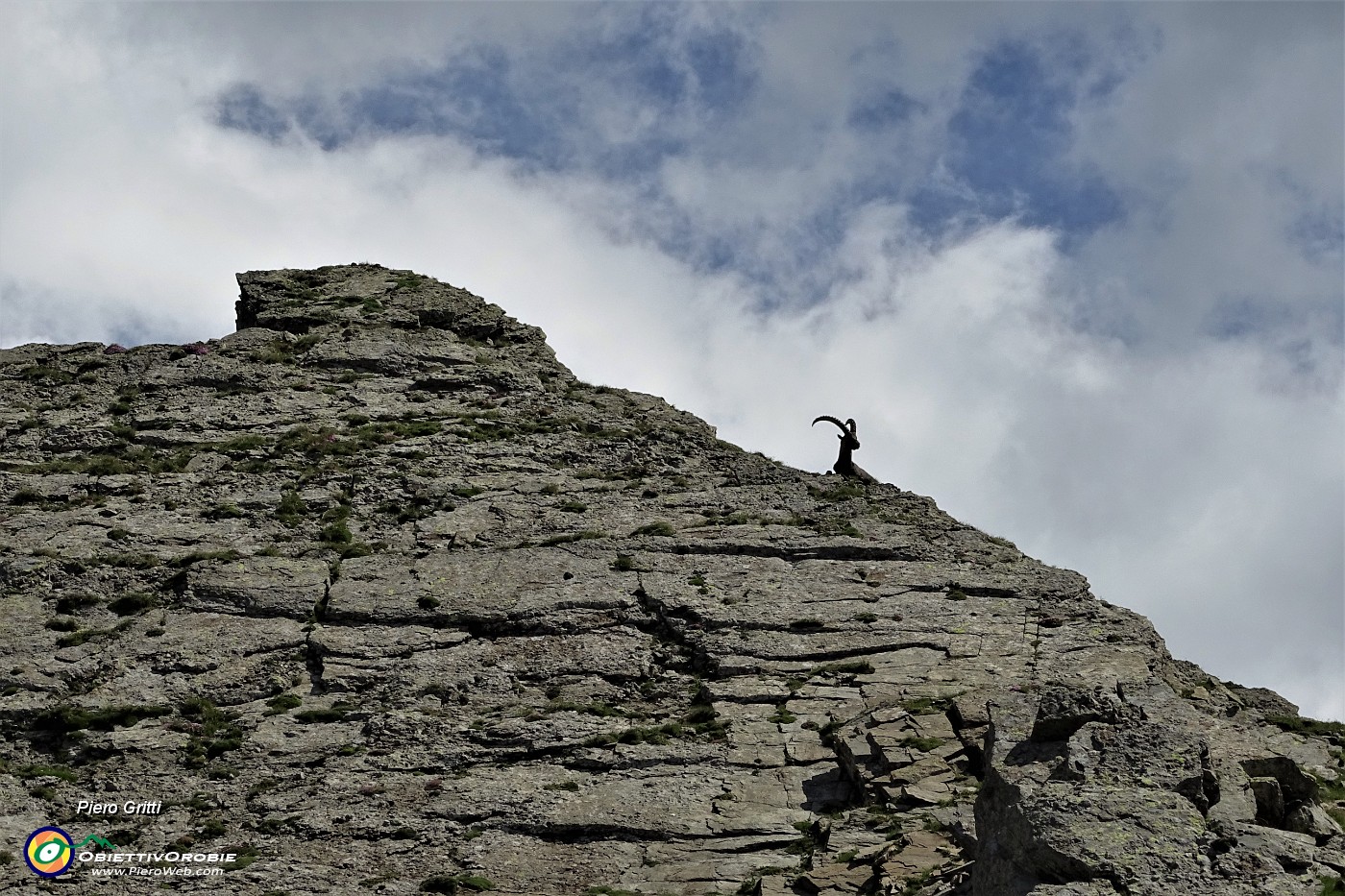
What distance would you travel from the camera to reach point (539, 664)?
34688 millimetres

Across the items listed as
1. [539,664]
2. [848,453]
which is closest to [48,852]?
[539,664]

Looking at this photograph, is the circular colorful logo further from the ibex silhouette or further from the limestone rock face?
the ibex silhouette

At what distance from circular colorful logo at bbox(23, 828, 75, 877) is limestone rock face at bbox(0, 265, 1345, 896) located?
0.26 m

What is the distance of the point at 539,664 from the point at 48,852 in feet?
34.5

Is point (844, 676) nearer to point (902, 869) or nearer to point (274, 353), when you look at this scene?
point (902, 869)

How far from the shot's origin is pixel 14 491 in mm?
40594

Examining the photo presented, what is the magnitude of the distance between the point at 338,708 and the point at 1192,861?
18275mm

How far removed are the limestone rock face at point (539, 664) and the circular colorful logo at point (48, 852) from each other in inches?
10.4

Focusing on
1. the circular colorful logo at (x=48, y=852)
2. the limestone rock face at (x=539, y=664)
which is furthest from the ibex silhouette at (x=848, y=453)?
the circular colorful logo at (x=48, y=852)

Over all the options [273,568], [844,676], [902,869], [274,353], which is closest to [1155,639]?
[844,676]

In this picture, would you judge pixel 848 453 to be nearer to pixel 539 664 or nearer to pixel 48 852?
pixel 539 664

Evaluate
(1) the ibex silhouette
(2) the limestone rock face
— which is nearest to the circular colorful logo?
(2) the limestone rock face

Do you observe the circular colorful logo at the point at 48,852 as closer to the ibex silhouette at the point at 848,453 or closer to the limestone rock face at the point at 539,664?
the limestone rock face at the point at 539,664

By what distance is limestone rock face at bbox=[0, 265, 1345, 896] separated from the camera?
2523cm
